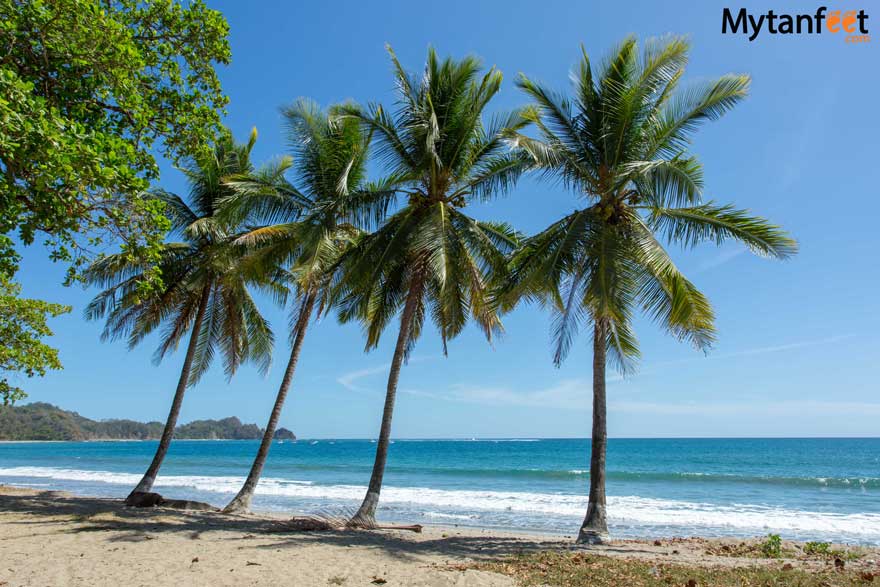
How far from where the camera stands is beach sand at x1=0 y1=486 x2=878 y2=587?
658 centimetres

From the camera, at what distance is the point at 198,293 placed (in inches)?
631

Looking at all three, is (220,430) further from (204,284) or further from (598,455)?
(598,455)

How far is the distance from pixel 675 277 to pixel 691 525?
9463 mm

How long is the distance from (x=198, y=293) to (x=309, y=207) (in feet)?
16.2

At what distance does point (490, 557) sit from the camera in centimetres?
821

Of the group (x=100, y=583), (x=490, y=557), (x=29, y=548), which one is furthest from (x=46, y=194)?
(x=490, y=557)

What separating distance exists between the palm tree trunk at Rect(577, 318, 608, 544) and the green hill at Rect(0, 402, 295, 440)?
123314mm

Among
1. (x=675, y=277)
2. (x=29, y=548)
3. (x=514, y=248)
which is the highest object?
(x=514, y=248)

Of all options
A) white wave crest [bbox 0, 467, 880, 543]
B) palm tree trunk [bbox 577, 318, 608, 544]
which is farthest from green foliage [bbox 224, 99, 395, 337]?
white wave crest [bbox 0, 467, 880, 543]

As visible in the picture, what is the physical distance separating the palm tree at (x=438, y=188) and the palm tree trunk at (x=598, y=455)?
2291 millimetres

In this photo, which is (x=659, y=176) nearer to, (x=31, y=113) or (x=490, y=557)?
(x=490, y=557)

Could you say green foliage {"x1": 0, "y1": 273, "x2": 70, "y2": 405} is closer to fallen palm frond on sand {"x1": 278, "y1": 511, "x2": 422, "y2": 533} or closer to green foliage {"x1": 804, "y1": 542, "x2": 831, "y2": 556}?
fallen palm frond on sand {"x1": 278, "y1": 511, "x2": 422, "y2": 533}

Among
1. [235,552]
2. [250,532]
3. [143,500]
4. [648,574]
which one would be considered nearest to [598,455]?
[648,574]

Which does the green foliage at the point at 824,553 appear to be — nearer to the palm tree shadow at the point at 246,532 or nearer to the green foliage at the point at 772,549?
the green foliage at the point at 772,549
